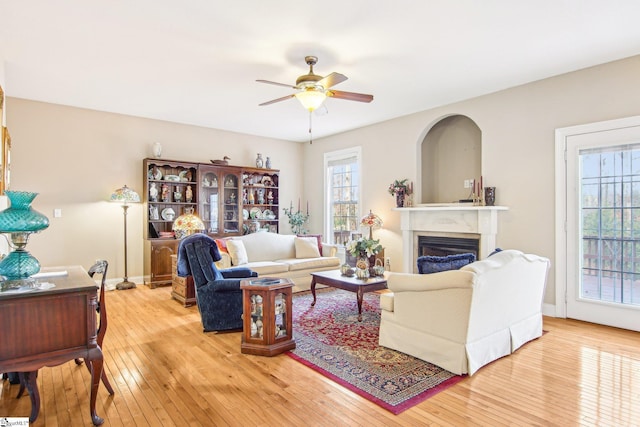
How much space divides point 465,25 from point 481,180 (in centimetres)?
247

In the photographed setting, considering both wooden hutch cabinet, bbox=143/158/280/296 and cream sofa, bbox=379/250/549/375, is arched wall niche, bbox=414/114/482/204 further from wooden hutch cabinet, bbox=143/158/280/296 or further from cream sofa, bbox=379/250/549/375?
wooden hutch cabinet, bbox=143/158/280/296

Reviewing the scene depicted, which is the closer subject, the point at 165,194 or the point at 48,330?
the point at 48,330

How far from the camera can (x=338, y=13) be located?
2.97m

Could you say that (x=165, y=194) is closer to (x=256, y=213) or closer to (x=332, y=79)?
(x=256, y=213)

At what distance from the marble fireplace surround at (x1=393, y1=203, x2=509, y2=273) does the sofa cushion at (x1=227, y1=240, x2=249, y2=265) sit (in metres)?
2.55

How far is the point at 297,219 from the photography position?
795 cm

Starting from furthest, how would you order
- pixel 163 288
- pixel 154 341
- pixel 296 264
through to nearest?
pixel 163 288 < pixel 296 264 < pixel 154 341

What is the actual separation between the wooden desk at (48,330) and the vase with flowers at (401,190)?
473 cm

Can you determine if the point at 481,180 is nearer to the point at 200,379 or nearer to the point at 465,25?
the point at 465,25

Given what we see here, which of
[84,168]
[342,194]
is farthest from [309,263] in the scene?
[84,168]

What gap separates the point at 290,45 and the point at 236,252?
294 cm

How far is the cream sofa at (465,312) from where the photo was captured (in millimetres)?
2705

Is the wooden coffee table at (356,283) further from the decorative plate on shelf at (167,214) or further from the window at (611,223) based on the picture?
the decorative plate on shelf at (167,214)

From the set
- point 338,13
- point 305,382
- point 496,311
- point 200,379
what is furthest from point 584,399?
point 338,13
